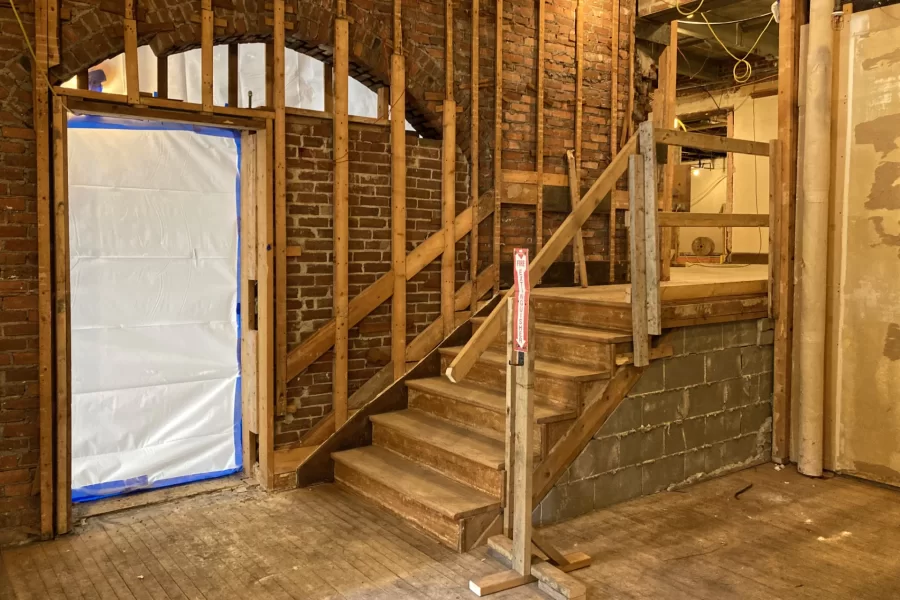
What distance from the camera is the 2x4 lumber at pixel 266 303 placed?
4.40 m

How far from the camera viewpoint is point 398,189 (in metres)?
4.86

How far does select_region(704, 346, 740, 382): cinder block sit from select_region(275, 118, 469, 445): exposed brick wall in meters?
1.88

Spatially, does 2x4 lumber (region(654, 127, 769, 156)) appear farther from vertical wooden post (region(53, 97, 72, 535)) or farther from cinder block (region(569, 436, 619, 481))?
vertical wooden post (region(53, 97, 72, 535))

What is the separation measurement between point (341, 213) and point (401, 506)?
1.86 m

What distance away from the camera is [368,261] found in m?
4.84

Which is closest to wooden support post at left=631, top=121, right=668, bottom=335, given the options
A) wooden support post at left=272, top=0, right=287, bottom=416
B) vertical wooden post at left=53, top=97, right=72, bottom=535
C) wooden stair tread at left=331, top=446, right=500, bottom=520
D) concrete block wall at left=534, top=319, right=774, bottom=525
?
concrete block wall at left=534, top=319, right=774, bottom=525

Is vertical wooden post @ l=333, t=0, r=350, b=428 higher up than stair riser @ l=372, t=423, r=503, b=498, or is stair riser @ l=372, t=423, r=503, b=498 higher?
vertical wooden post @ l=333, t=0, r=350, b=428

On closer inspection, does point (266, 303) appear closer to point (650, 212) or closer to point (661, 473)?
point (650, 212)

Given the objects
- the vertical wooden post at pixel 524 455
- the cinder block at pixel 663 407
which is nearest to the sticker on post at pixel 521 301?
the vertical wooden post at pixel 524 455

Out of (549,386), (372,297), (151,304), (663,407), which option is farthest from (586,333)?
(151,304)

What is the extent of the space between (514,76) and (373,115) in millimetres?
1161

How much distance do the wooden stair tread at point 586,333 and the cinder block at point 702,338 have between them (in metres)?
0.58

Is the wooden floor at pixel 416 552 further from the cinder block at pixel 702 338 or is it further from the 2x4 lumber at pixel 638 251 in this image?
the 2x4 lumber at pixel 638 251

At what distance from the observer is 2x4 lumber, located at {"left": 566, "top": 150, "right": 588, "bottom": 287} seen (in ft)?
18.3
